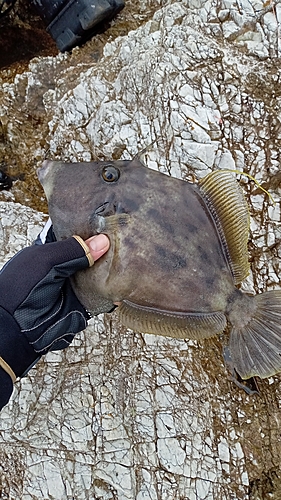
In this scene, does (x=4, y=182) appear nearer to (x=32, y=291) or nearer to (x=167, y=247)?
(x=32, y=291)

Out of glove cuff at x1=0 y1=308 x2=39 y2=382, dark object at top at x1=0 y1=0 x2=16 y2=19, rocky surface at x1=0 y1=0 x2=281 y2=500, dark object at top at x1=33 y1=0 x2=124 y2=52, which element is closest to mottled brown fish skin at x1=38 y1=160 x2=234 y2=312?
glove cuff at x1=0 y1=308 x2=39 y2=382

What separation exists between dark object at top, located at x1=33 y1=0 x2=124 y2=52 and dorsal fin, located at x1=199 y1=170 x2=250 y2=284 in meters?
2.05

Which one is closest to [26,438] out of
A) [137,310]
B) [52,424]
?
[52,424]

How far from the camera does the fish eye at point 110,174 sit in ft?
7.38

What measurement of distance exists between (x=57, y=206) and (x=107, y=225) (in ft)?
0.94

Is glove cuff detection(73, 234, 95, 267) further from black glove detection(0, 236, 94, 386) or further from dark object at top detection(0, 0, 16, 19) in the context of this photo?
dark object at top detection(0, 0, 16, 19)

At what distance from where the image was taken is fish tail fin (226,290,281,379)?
7.66 feet

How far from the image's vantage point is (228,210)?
2.30 meters

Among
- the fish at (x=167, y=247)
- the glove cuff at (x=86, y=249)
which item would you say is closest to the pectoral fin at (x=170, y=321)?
the fish at (x=167, y=247)

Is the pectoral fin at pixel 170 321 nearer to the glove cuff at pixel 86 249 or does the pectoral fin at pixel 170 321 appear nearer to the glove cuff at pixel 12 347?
the glove cuff at pixel 86 249

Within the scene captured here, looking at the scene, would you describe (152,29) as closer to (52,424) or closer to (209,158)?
(209,158)

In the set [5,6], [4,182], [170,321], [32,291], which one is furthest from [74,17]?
[170,321]

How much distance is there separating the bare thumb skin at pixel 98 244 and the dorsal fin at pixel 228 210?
1.81 feet

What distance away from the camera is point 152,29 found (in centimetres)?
358
